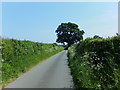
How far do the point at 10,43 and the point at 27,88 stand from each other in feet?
21.2

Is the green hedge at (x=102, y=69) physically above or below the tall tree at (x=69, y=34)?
above

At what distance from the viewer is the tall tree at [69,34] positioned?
7919 centimetres

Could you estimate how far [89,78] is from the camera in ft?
24.8

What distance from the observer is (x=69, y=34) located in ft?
263

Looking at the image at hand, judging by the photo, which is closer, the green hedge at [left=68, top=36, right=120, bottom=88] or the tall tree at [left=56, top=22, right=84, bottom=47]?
the green hedge at [left=68, top=36, right=120, bottom=88]

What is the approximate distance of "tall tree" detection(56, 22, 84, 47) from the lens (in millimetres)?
79188

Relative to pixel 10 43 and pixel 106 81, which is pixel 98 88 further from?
pixel 10 43

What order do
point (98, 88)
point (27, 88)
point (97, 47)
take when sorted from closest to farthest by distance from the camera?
point (98, 88) → point (27, 88) → point (97, 47)

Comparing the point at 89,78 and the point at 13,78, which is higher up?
the point at 89,78

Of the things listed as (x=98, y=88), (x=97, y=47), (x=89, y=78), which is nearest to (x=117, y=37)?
(x=97, y=47)

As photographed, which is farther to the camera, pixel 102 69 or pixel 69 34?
pixel 69 34

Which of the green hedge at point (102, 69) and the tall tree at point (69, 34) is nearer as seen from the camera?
the green hedge at point (102, 69)

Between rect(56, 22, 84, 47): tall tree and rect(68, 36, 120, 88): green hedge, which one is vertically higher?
rect(68, 36, 120, 88): green hedge

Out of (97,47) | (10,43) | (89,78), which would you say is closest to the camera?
(89,78)
